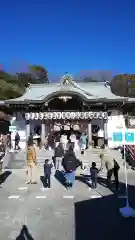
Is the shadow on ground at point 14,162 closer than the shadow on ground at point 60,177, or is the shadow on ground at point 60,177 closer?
the shadow on ground at point 60,177

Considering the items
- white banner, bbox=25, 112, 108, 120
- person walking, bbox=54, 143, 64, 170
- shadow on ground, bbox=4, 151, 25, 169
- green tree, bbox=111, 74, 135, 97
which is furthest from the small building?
green tree, bbox=111, 74, 135, 97

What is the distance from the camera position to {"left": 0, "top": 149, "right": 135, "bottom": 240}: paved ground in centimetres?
729

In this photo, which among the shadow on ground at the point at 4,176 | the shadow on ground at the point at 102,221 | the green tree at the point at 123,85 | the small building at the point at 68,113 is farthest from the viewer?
the green tree at the point at 123,85

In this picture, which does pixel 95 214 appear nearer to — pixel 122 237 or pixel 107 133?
pixel 122 237

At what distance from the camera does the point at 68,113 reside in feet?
84.6

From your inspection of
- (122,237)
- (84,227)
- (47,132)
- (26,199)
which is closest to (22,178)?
(26,199)

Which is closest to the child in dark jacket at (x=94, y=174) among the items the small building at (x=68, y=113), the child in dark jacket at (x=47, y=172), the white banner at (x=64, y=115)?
the child in dark jacket at (x=47, y=172)

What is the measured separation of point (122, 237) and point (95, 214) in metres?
2.00

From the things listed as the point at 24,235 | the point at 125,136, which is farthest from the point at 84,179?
the point at 24,235

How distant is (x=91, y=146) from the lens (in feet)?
83.0

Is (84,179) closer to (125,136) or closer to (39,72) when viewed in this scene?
(125,136)

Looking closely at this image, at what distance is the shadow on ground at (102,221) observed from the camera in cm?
712

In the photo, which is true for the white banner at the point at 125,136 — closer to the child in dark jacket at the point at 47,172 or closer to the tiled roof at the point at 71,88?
the child in dark jacket at the point at 47,172

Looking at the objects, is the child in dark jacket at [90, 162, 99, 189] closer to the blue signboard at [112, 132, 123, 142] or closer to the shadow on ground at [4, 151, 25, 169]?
the blue signboard at [112, 132, 123, 142]
